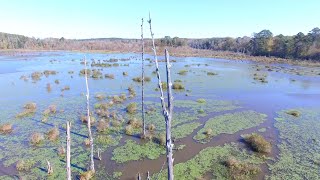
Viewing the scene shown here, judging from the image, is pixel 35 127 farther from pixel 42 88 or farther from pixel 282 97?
pixel 282 97

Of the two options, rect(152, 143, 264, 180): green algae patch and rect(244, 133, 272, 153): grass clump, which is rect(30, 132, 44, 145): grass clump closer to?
rect(152, 143, 264, 180): green algae patch

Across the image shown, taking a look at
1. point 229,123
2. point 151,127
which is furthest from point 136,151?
point 229,123

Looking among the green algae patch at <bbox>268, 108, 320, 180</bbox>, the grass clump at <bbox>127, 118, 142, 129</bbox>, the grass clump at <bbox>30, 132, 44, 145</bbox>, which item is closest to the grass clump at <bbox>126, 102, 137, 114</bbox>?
the grass clump at <bbox>127, 118, 142, 129</bbox>

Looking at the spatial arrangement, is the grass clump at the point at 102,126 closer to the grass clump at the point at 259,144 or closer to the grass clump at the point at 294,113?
the grass clump at the point at 259,144

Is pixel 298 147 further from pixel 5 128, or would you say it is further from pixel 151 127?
pixel 5 128

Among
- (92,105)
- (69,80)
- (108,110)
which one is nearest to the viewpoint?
(108,110)

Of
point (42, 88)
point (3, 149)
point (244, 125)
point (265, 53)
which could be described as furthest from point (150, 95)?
point (265, 53)
